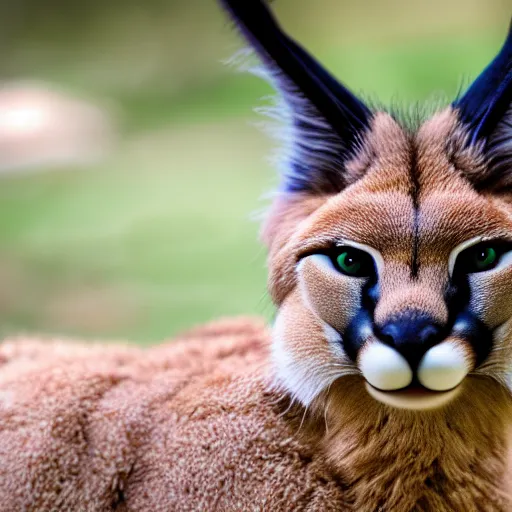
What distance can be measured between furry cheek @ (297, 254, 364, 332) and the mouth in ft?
0.24

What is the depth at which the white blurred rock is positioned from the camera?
360 cm

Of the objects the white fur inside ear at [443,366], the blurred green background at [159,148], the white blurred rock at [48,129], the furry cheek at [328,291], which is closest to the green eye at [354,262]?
the furry cheek at [328,291]

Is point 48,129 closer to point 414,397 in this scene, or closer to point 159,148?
point 159,148

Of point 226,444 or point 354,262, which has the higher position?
point 354,262

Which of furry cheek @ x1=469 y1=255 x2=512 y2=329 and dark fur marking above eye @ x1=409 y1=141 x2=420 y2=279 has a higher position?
dark fur marking above eye @ x1=409 y1=141 x2=420 y2=279

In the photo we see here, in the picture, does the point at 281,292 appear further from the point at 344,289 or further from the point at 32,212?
the point at 32,212

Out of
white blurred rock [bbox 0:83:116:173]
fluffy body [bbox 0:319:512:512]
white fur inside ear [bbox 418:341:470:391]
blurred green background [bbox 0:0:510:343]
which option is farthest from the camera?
white blurred rock [bbox 0:83:116:173]

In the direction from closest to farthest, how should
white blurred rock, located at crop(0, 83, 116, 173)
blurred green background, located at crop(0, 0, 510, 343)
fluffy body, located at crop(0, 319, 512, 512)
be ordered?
fluffy body, located at crop(0, 319, 512, 512), blurred green background, located at crop(0, 0, 510, 343), white blurred rock, located at crop(0, 83, 116, 173)

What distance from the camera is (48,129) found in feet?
12.4

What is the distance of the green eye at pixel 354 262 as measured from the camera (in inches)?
32.4

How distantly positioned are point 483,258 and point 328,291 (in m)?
0.15

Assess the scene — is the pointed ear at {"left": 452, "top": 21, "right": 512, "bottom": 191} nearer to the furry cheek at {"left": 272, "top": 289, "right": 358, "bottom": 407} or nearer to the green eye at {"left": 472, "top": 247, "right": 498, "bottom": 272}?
the green eye at {"left": 472, "top": 247, "right": 498, "bottom": 272}

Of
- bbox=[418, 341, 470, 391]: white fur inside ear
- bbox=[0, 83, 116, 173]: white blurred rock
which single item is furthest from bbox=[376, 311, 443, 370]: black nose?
bbox=[0, 83, 116, 173]: white blurred rock

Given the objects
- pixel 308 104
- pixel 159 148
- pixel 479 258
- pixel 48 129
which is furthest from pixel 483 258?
pixel 48 129
